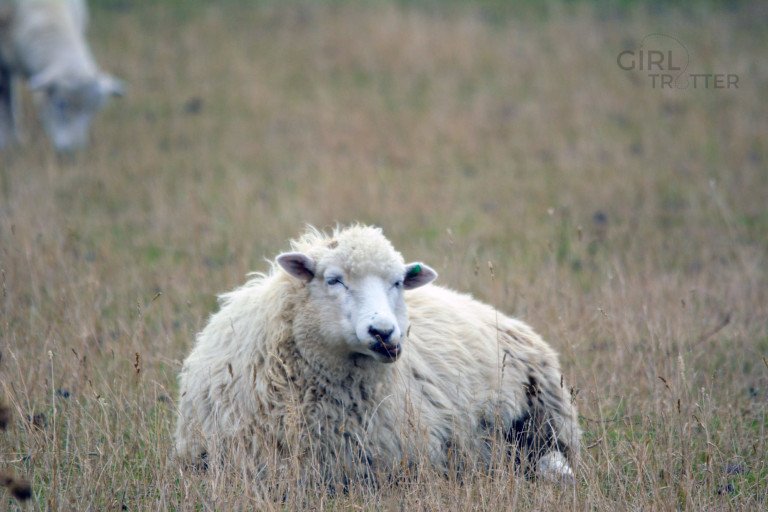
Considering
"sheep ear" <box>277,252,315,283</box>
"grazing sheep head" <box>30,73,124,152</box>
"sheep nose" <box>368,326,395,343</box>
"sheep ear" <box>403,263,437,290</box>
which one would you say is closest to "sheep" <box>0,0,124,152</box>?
"grazing sheep head" <box>30,73,124,152</box>

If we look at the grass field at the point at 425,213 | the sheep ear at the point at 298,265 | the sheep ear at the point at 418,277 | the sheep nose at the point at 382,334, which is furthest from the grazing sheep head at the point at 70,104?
the sheep nose at the point at 382,334

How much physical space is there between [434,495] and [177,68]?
11.9 m

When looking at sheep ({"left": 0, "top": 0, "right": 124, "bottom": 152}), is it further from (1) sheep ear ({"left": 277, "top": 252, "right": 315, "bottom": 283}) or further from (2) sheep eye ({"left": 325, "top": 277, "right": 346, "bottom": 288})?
(2) sheep eye ({"left": 325, "top": 277, "right": 346, "bottom": 288})

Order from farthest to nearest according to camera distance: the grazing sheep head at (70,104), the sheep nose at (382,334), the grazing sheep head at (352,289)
→ the grazing sheep head at (70,104) < the grazing sheep head at (352,289) < the sheep nose at (382,334)

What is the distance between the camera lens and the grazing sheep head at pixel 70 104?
11366 millimetres

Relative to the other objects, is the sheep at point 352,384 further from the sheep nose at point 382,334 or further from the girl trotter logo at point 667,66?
the girl trotter logo at point 667,66

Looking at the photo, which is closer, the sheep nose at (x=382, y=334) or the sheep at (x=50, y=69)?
the sheep nose at (x=382, y=334)

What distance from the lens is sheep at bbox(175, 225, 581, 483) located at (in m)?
4.32

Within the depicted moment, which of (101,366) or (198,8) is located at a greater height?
(198,8)

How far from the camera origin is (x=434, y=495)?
4.00 metres

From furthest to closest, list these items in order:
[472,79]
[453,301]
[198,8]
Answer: [198,8]
[472,79]
[453,301]

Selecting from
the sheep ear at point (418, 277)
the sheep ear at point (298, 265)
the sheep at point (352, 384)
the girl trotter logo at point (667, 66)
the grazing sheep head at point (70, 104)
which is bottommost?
the sheep at point (352, 384)

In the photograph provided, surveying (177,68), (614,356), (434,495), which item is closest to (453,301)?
(614,356)

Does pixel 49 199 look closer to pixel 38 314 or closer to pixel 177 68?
pixel 38 314
